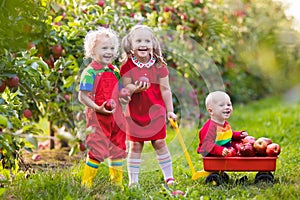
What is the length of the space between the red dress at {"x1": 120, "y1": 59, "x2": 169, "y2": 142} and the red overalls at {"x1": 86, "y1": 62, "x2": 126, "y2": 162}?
0.09 metres

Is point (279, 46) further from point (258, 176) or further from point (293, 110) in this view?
point (293, 110)

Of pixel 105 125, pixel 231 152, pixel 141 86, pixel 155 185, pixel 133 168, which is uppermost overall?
pixel 141 86

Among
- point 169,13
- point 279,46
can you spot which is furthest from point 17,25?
point 169,13

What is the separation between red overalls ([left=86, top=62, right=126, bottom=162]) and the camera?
3322 millimetres

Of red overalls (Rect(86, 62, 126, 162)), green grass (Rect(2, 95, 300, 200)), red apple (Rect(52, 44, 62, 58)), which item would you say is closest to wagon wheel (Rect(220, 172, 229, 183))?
green grass (Rect(2, 95, 300, 200))

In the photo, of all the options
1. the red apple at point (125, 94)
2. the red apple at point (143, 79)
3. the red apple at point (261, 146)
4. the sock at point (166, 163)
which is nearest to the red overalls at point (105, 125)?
the red apple at point (125, 94)

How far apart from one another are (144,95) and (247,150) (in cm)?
72

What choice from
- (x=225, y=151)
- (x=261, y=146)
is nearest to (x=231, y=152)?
(x=225, y=151)

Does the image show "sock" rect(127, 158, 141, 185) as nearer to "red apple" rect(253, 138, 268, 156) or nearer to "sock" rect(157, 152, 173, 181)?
"sock" rect(157, 152, 173, 181)

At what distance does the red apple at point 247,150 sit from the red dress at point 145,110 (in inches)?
20.1

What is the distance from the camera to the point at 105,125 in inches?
131

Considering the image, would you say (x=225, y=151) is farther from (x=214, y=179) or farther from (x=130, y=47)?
(x=130, y=47)

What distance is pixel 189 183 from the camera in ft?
11.7

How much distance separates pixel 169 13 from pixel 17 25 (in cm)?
293
